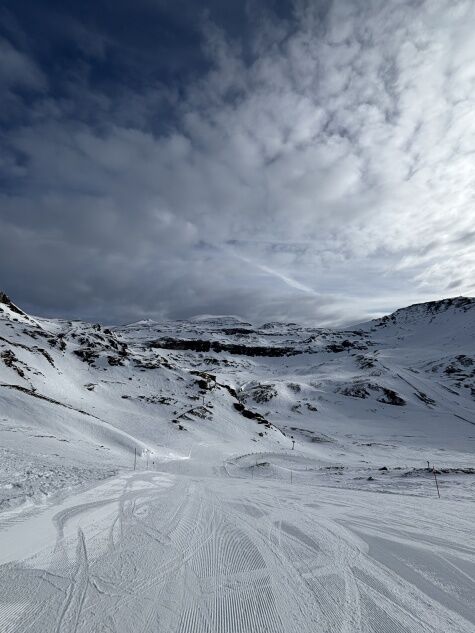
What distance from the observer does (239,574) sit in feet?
18.1

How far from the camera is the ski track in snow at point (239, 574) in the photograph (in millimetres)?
4102

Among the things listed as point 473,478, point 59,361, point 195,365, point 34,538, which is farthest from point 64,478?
point 195,365

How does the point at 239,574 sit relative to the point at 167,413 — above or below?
above

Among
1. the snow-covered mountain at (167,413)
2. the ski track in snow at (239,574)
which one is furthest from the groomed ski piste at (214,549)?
the snow-covered mountain at (167,413)

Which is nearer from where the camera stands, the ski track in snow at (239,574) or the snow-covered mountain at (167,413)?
the ski track in snow at (239,574)

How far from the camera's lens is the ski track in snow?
13.5ft

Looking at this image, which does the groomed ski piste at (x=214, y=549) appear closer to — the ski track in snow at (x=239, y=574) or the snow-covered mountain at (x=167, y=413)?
the ski track in snow at (x=239, y=574)

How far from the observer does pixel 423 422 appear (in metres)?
80.9

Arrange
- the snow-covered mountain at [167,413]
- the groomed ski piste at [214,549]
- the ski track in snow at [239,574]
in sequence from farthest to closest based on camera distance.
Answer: the snow-covered mountain at [167,413] < the groomed ski piste at [214,549] < the ski track in snow at [239,574]

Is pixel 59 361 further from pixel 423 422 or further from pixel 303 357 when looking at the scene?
pixel 303 357

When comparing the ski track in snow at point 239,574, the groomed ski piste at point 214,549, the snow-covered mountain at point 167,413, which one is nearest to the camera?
the ski track in snow at point 239,574

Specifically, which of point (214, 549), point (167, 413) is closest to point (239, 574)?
point (214, 549)

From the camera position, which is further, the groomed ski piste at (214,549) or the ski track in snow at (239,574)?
the groomed ski piste at (214,549)

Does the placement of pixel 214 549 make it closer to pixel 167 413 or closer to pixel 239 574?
pixel 239 574
